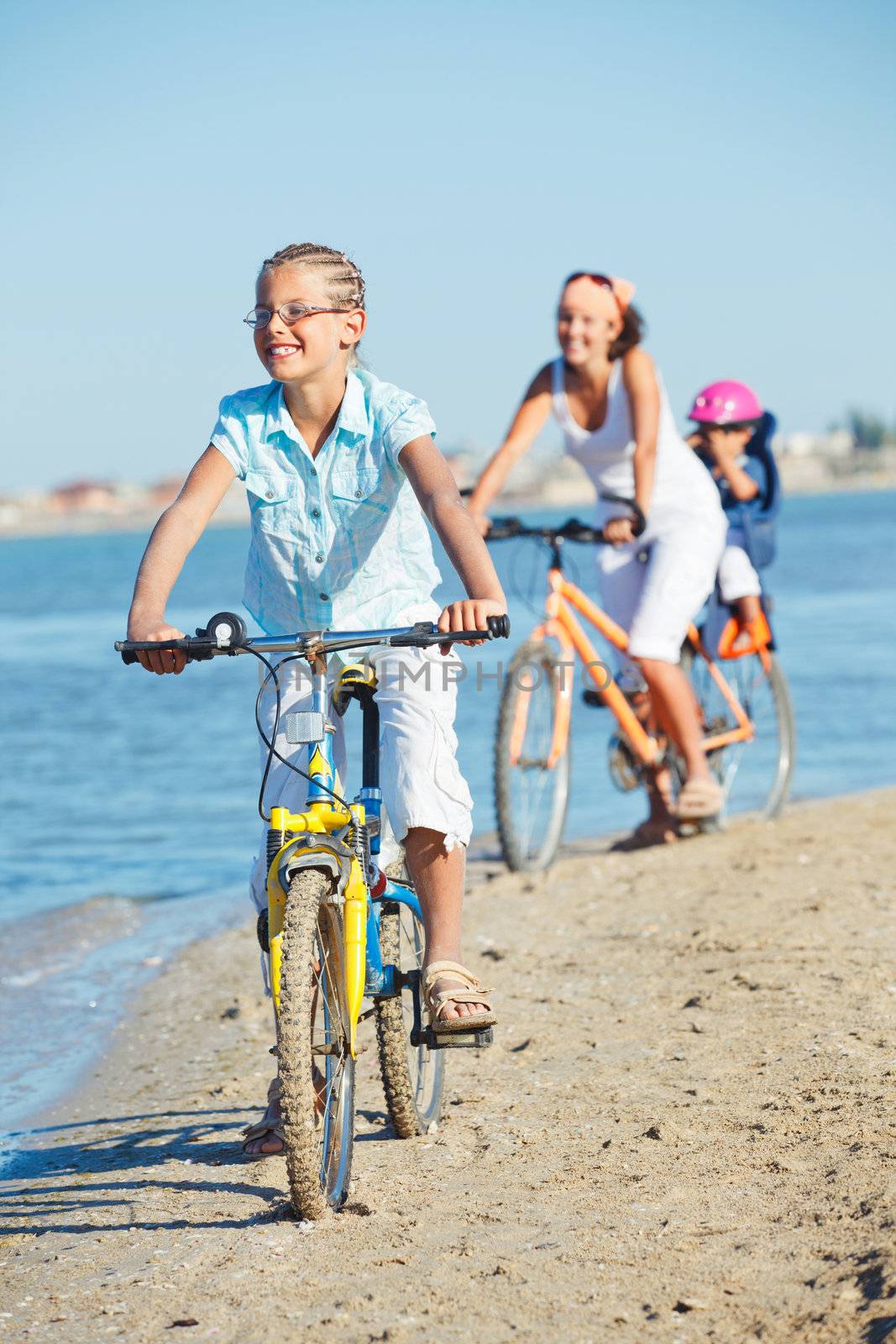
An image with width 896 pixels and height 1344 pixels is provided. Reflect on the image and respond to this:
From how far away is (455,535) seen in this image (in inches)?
135

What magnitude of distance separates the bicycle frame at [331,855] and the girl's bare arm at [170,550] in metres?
0.33

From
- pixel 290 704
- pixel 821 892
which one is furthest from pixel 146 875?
pixel 290 704

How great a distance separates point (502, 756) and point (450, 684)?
3162 mm

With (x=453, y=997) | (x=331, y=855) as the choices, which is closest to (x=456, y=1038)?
(x=453, y=997)

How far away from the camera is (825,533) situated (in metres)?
67.1

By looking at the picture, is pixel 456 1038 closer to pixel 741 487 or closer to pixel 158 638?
pixel 158 638

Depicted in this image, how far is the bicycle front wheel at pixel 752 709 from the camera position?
808 cm

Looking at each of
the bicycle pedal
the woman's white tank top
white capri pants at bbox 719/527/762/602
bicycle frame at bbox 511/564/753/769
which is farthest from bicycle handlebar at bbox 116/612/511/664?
white capri pants at bbox 719/527/762/602

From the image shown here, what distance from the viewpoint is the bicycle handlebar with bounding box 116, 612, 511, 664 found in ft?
10.3

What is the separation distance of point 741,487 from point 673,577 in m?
1.12

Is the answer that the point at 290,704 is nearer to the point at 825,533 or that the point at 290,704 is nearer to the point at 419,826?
the point at 419,826

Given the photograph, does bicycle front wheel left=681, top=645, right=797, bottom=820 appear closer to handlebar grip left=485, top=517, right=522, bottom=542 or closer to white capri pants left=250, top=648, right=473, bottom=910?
handlebar grip left=485, top=517, right=522, bottom=542

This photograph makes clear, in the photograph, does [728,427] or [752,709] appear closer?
[728,427]

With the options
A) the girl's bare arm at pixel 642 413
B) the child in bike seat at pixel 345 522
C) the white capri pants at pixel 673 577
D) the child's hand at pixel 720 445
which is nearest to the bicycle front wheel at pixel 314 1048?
the child in bike seat at pixel 345 522
